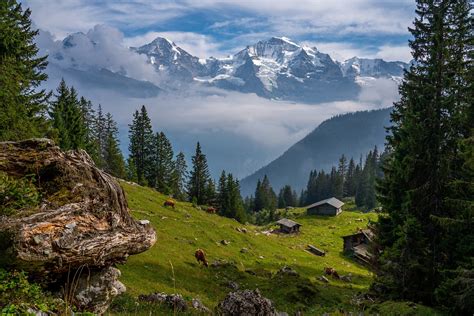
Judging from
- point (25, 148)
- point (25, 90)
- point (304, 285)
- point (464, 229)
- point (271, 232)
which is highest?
point (25, 90)


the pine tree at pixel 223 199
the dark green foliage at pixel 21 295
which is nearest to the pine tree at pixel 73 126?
the pine tree at pixel 223 199

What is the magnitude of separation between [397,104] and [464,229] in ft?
49.8

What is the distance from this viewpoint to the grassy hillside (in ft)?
92.3

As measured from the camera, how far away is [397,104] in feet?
113

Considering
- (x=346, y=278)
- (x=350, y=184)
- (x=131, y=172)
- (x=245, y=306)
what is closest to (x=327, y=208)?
(x=131, y=172)

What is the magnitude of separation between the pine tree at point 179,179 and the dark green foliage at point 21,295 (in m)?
91.0

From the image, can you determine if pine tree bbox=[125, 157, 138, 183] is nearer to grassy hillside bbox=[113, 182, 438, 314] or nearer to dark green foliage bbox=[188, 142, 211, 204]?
dark green foliage bbox=[188, 142, 211, 204]

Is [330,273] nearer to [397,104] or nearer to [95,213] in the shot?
[397,104]

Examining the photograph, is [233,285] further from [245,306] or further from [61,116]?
[61,116]

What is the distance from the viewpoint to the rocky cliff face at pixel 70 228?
874 centimetres

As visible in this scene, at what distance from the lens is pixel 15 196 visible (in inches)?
382

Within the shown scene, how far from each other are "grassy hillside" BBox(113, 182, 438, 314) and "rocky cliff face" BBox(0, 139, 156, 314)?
255cm

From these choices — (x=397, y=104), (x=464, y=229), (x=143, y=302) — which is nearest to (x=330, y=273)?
(x=397, y=104)

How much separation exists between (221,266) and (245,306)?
28.2 meters
